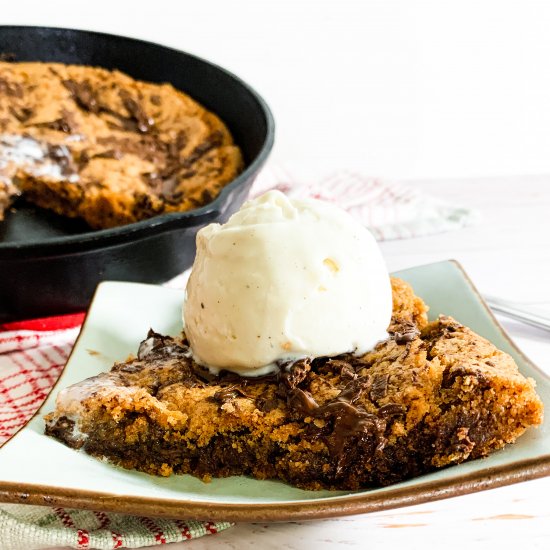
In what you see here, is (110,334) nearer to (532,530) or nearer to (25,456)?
(25,456)

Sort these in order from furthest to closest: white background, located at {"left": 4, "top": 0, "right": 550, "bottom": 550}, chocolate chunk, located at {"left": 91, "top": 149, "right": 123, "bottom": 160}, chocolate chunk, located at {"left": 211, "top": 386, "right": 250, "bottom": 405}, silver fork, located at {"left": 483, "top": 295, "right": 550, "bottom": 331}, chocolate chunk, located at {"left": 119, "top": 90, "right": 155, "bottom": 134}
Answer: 1. white background, located at {"left": 4, "top": 0, "right": 550, "bottom": 550}
2. chocolate chunk, located at {"left": 119, "top": 90, "right": 155, "bottom": 134}
3. chocolate chunk, located at {"left": 91, "top": 149, "right": 123, "bottom": 160}
4. silver fork, located at {"left": 483, "top": 295, "right": 550, "bottom": 331}
5. chocolate chunk, located at {"left": 211, "top": 386, "right": 250, "bottom": 405}

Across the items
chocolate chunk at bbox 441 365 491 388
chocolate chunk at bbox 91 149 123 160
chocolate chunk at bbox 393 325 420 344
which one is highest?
chocolate chunk at bbox 441 365 491 388

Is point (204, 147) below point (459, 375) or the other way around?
below

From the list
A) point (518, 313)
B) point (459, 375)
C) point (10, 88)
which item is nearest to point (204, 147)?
point (10, 88)

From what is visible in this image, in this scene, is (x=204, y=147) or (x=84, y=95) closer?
(x=204, y=147)

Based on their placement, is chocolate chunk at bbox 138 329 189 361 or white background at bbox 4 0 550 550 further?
white background at bbox 4 0 550 550

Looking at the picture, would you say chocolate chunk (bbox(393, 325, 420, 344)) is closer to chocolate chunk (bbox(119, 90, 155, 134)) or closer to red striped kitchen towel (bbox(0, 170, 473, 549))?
red striped kitchen towel (bbox(0, 170, 473, 549))

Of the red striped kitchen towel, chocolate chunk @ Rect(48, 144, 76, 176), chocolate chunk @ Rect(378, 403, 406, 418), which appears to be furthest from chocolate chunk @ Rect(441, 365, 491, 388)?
chocolate chunk @ Rect(48, 144, 76, 176)

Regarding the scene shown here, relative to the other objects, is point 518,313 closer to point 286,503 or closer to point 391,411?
point 391,411
